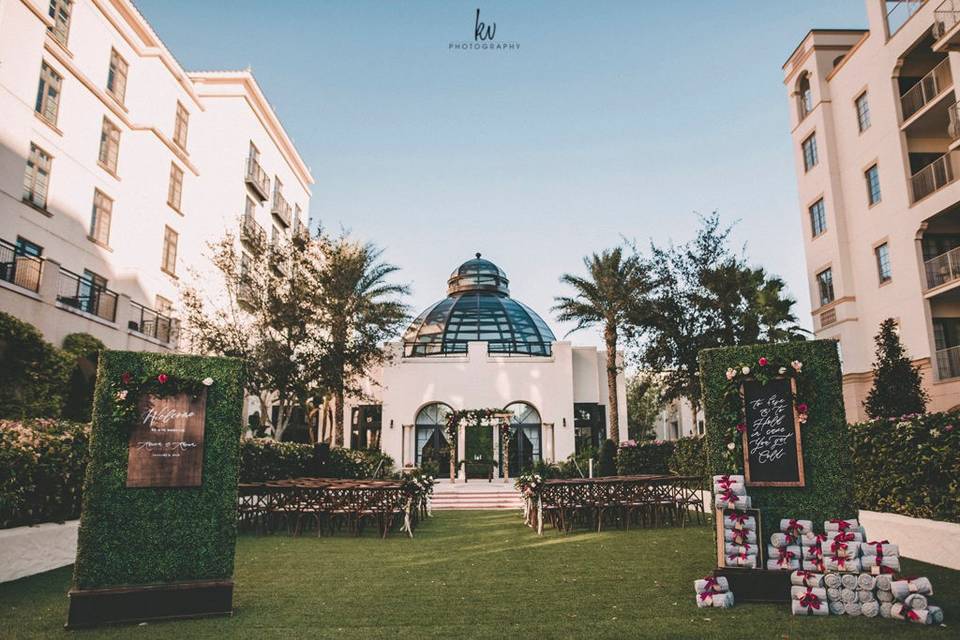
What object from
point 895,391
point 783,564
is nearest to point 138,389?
point 783,564

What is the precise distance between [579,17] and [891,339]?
10.7 meters

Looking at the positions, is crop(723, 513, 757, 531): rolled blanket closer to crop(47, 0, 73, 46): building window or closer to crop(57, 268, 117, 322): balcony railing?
crop(57, 268, 117, 322): balcony railing

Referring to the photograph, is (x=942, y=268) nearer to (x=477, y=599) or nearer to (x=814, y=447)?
(x=814, y=447)

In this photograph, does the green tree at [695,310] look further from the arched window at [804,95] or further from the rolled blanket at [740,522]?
the rolled blanket at [740,522]

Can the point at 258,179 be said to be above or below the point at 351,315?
above

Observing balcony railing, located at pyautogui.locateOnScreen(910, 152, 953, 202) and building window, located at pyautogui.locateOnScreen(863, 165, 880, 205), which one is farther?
building window, located at pyautogui.locateOnScreen(863, 165, 880, 205)

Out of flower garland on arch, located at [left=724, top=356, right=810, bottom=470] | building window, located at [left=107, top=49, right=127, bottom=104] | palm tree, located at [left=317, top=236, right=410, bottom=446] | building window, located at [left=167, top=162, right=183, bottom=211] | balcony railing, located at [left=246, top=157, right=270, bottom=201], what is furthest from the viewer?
balcony railing, located at [left=246, top=157, right=270, bottom=201]

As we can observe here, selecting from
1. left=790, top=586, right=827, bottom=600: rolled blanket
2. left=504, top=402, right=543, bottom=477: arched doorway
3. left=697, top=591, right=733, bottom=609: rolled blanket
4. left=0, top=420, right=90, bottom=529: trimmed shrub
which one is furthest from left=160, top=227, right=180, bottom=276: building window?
left=790, top=586, right=827, bottom=600: rolled blanket

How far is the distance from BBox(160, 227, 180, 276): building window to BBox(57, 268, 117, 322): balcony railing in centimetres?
470

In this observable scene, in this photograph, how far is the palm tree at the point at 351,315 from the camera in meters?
22.2

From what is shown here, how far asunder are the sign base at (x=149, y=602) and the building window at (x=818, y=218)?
78.1 ft

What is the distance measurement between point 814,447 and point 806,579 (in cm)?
143

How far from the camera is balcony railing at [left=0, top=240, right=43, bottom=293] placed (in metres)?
14.9

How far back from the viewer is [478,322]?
36.3m
